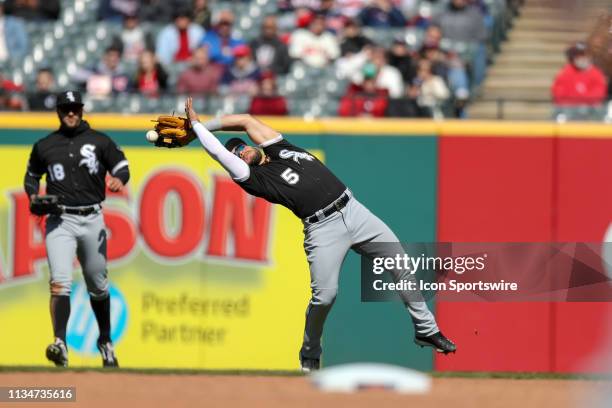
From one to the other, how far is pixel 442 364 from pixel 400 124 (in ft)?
8.35

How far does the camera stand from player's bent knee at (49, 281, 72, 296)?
36.8 ft

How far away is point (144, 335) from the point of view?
13.7 metres

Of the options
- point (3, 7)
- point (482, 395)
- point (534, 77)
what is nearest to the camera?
point (482, 395)

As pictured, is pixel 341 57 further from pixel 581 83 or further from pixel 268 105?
pixel 581 83

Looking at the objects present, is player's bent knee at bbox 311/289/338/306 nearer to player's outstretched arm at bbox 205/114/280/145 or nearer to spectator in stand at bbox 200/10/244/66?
player's outstretched arm at bbox 205/114/280/145

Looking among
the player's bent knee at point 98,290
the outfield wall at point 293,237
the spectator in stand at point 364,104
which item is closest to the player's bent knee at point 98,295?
the player's bent knee at point 98,290

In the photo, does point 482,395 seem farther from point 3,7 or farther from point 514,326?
point 3,7

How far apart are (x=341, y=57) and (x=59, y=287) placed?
583cm

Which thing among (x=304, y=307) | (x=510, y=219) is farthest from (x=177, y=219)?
(x=510, y=219)

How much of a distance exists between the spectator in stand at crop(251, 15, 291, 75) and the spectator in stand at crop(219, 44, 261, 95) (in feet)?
0.63

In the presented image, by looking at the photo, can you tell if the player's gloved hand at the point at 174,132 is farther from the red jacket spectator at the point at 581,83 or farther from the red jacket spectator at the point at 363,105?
the red jacket spectator at the point at 581,83

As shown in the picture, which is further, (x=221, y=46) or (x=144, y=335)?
(x=221, y=46)

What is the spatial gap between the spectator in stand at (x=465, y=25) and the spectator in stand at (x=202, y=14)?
118 inches

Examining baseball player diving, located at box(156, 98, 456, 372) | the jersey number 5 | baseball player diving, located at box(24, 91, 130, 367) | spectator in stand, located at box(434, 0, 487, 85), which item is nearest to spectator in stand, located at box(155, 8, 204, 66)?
spectator in stand, located at box(434, 0, 487, 85)
